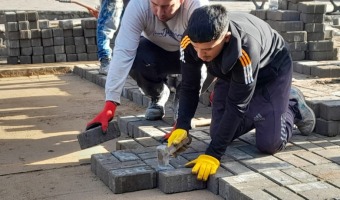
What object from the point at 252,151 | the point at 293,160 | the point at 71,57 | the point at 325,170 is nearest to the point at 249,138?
the point at 252,151

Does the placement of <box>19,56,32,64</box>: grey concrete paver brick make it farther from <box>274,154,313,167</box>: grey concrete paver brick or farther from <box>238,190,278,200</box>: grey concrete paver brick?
<box>238,190,278,200</box>: grey concrete paver brick

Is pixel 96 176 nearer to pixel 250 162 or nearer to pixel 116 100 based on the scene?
pixel 116 100

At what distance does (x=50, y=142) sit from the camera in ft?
16.1

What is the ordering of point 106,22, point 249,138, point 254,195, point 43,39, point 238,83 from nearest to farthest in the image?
point 254,195 < point 238,83 < point 249,138 < point 106,22 < point 43,39

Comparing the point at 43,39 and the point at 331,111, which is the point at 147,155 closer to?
the point at 331,111

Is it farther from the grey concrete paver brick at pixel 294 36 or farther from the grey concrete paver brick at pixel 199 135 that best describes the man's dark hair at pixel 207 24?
the grey concrete paver brick at pixel 294 36

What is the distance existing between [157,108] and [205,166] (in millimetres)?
1518

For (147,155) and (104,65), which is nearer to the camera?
(147,155)

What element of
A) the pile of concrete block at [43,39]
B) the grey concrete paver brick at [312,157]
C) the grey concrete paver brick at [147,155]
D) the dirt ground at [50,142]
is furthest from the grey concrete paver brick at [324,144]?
the pile of concrete block at [43,39]

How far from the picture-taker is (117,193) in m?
3.63

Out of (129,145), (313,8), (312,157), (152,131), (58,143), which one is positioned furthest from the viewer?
(313,8)

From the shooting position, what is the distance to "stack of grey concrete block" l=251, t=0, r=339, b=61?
838 centimetres

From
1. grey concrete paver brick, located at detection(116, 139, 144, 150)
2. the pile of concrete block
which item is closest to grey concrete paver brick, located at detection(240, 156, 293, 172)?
grey concrete paver brick, located at detection(116, 139, 144, 150)

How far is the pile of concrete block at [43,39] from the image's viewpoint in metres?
9.10
